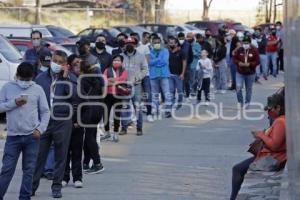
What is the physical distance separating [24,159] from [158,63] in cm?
902

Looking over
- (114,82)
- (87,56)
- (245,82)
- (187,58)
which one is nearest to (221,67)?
(187,58)

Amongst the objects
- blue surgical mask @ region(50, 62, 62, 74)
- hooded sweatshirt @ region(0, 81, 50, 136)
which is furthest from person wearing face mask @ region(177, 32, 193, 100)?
hooded sweatshirt @ region(0, 81, 50, 136)

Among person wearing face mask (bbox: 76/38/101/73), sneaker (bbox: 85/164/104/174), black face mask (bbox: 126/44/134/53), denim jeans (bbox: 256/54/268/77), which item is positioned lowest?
sneaker (bbox: 85/164/104/174)

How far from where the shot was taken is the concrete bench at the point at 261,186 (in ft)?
27.8

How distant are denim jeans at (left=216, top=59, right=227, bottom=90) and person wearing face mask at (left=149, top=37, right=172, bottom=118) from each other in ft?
21.9

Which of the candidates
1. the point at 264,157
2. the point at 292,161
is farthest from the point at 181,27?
the point at 292,161

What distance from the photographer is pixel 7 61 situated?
1762 cm

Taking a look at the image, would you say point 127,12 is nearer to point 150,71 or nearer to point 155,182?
point 150,71

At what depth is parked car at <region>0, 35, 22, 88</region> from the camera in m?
17.4

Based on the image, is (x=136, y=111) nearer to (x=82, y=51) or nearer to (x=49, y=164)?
(x=82, y=51)

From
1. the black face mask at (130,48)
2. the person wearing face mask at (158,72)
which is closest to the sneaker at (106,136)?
the black face mask at (130,48)

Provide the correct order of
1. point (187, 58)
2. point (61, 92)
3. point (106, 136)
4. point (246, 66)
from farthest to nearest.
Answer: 1. point (187, 58)
2. point (246, 66)
3. point (106, 136)
4. point (61, 92)

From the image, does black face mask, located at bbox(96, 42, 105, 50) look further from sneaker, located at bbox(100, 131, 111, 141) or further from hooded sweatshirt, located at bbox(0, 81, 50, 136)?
hooded sweatshirt, located at bbox(0, 81, 50, 136)

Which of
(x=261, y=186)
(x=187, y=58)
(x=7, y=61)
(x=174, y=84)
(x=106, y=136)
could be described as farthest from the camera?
(x=187, y=58)
